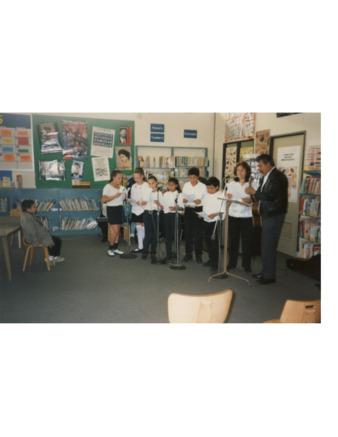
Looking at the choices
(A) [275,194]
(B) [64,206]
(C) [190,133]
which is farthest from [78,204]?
(A) [275,194]

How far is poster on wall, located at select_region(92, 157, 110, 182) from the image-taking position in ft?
25.0

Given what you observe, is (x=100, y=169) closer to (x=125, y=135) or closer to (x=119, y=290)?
(x=125, y=135)

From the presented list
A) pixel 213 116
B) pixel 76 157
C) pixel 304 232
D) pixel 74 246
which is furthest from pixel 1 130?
pixel 304 232

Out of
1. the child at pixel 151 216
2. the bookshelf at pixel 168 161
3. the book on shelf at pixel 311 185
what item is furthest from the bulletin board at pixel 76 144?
the book on shelf at pixel 311 185

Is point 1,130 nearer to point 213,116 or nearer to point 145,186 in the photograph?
point 145,186

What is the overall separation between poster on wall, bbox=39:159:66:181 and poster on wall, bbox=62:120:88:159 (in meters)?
0.25

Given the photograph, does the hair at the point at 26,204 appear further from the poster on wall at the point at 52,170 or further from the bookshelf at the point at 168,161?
the bookshelf at the point at 168,161

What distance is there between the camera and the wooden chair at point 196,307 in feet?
6.02

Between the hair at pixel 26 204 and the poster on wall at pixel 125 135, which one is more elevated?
the poster on wall at pixel 125 135

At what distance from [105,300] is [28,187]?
489cm

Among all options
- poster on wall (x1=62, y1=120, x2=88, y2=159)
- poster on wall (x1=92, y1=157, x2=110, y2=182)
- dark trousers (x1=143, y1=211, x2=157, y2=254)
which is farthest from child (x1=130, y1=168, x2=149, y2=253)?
poster on wall (x1=62, y1=120, x2=88, y2=159)

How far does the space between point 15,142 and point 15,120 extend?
0.49 meters

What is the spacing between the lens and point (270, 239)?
397 centimetres

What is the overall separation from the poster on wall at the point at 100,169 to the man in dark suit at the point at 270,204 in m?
4.57
